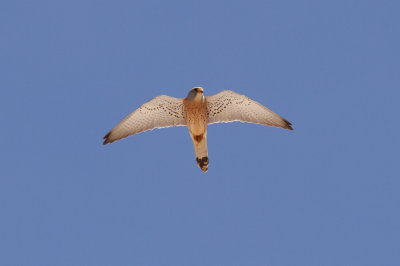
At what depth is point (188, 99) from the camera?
38.1 ft

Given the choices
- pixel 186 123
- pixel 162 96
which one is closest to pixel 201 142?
pixel 186 123

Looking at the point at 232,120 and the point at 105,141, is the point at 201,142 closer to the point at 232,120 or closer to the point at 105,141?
the point at 232,120

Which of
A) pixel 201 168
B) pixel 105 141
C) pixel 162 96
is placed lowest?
pixel 201 168

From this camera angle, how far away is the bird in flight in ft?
38.1

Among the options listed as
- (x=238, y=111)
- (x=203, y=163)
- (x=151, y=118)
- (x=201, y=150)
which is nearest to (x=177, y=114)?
(x=151, y=118)

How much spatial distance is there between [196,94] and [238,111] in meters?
1.03

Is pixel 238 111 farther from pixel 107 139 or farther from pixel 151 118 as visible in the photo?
pixel 107 139

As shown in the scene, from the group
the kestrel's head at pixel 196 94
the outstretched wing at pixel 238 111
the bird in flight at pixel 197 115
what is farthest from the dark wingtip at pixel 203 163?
the kestrel's head at pixel 196 94

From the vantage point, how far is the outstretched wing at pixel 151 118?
11.8 m

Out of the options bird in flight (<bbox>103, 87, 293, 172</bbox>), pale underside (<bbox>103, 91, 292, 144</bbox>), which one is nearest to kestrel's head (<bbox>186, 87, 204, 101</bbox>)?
bird in flight (<bbox>103, 87, 293, 172</bbox>)

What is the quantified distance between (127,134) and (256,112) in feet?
9.10

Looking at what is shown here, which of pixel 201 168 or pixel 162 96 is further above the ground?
pixel 162 96

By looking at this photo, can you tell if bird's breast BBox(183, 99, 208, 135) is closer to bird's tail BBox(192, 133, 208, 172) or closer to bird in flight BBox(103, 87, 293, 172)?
bird in flight BBox(103, 87, 293, 172)

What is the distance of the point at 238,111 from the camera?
11906mm
